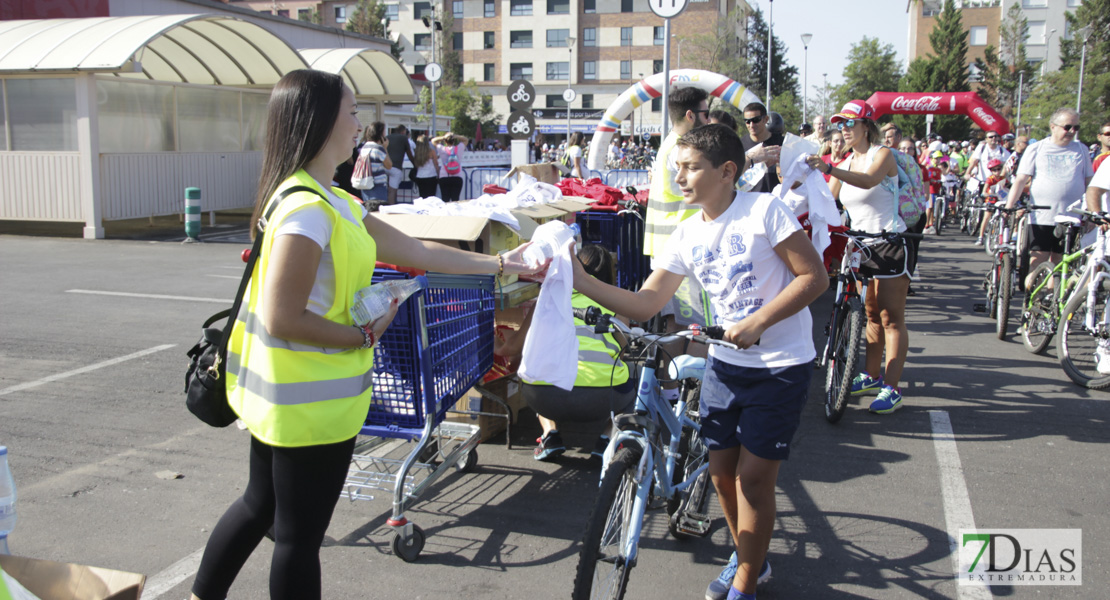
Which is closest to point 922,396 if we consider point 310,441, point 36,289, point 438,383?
point 438,383

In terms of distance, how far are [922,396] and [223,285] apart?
782 centimetres

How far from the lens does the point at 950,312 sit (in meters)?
9.54

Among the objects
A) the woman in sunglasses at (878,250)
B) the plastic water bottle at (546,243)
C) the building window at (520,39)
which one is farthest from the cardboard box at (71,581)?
the building window at (520,39)

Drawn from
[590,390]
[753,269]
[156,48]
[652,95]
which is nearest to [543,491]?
[590,390]

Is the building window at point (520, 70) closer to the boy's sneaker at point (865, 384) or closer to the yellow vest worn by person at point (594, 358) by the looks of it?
the boy's sneaker at point (865, 384)

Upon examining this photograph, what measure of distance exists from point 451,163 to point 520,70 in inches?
2561

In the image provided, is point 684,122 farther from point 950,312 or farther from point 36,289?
point 36,289

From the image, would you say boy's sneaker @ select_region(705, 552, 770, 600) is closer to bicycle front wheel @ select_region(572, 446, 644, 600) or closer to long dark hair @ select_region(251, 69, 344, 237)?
bicycle front wheel @ select_region(572, 446, 644, 600)

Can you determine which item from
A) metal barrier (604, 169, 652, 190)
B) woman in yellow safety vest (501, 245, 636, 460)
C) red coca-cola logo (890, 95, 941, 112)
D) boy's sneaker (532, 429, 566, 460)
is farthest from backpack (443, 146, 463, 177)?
red coca-cola logo (890, 95, 941, 112)

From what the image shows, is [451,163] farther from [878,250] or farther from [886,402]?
[886,402]

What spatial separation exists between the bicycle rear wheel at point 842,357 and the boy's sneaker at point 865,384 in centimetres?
56

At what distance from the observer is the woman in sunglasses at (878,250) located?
18.9 ft

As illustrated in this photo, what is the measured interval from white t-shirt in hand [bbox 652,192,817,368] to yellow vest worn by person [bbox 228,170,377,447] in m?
1.32

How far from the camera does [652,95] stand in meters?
13.0
